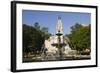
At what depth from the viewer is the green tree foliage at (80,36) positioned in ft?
6.11

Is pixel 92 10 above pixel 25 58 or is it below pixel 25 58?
above

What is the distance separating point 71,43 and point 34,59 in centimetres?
35

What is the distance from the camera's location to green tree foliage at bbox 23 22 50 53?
5.60 feet

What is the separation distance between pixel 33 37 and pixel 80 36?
422mm

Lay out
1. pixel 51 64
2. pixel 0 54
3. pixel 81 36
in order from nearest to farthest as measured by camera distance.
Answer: pixel 0 54, pixel 51 64, pixel 81 36

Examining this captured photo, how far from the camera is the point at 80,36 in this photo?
189 cm

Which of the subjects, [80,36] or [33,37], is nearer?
[33,37]

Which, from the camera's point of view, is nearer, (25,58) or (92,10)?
(25,58)

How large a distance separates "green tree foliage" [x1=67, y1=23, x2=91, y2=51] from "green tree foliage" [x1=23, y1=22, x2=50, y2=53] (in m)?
0.23

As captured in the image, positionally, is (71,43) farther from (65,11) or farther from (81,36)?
(65,11)

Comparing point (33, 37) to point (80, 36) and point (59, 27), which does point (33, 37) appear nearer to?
point (59, 27)

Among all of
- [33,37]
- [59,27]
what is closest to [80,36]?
[59,27]

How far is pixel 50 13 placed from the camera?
1.78 metres

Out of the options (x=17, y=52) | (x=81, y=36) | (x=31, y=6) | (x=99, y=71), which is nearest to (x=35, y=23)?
(x=31, y=6)
